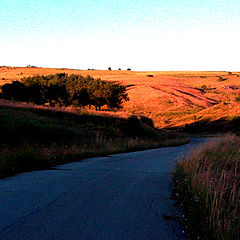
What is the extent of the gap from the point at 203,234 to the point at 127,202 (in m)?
1.90

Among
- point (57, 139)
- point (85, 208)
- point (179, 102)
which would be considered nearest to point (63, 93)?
point (179, 102)

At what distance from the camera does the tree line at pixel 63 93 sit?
199 feet

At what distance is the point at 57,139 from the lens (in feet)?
75.6

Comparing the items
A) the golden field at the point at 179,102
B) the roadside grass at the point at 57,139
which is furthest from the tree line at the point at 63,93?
the roadside grass at the point at 57,139

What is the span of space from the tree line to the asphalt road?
179ft

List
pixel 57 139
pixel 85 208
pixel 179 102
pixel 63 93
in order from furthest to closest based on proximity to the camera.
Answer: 1. pixel 179 102
2. pixel 63 93
3. pixel 57 139
4. pixel 85 208

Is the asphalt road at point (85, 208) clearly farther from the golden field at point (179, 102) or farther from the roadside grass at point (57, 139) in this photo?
the golden field at point (179, 102)

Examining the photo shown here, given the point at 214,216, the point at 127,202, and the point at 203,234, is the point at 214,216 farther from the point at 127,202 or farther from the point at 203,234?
the point at 127,202

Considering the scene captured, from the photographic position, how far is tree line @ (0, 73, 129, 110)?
199ft

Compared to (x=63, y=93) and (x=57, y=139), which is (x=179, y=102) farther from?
(x=57, y=139)

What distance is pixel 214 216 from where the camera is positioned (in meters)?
4.45

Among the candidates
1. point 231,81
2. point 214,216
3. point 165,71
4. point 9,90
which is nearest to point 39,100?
point 9,90

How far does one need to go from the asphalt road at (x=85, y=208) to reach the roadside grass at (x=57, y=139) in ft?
7.30

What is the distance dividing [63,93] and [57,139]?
41.5 m
